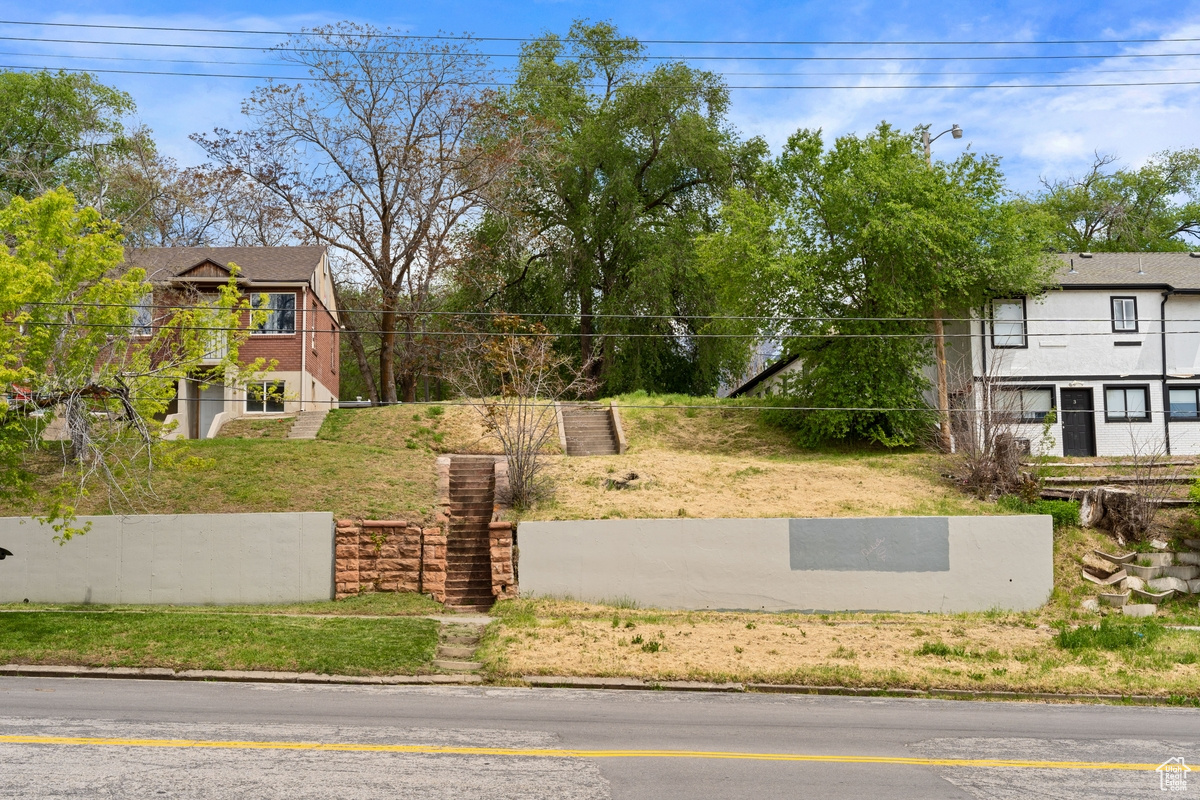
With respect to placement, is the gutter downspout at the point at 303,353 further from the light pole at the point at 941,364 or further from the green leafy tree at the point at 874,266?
the light pole at the point at 941,364

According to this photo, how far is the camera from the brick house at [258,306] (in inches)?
1294

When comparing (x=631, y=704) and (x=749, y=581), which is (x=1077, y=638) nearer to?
(x=749, y=581)

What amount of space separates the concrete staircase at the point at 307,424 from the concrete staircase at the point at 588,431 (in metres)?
8.19

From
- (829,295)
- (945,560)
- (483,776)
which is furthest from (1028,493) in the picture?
(483,776)

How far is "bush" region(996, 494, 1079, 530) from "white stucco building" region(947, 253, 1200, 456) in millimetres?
8781

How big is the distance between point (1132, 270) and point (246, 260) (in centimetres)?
3299

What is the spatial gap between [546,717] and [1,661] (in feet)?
29.6

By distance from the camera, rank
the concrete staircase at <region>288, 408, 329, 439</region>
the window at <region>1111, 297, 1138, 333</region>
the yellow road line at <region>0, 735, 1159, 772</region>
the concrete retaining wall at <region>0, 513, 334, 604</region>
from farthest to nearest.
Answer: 1. the window at <region>1111, 297, 1138, 333</region>
2. the concrete staircase at <region>288, 408, 329, 439</region>
3. the concrete retaining wall at <region>0, 513, 334, 604</region>
4. the yellow road line at <region>0, 735, 1159, 772</region>

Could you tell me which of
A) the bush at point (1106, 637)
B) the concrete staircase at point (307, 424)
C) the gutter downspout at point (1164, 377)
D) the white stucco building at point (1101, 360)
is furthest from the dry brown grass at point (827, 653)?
the gutter downspout at point (1164, 377)

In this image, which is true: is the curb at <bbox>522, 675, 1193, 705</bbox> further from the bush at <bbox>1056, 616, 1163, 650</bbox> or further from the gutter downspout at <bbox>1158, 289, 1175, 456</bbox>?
the gutter downspout at <bbox>1158, 289, 1175, 456</bbox>

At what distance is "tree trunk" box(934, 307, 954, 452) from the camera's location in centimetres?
2836

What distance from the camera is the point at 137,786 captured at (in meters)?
8.30

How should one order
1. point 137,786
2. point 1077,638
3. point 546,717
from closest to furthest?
point 137,786, point 546,717, point 1077,638

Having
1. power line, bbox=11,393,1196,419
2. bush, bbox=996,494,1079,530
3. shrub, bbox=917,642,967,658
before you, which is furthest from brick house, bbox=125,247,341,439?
shrub, bbox=917,642,967,658
